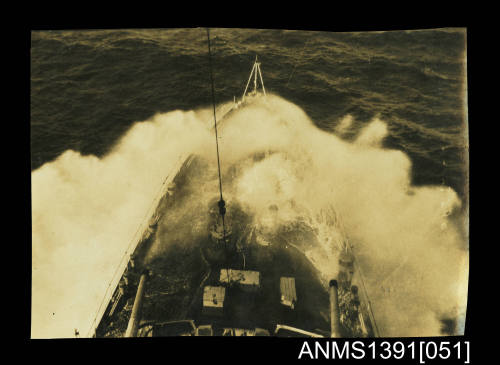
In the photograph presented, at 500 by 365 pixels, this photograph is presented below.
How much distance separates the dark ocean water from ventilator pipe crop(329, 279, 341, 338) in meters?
3.53

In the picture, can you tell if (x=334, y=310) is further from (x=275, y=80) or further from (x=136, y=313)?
(x=275, y=80)

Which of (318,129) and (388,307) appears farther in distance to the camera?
(318,129)

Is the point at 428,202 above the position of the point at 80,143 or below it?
below

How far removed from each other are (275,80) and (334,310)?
20.2ft

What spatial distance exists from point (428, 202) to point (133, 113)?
8.04 metres

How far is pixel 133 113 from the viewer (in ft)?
36.9

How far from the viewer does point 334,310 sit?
10.4 m

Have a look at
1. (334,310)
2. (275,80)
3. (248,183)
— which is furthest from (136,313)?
(275,80)

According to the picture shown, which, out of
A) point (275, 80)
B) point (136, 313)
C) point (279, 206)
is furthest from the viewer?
point (275, 80)

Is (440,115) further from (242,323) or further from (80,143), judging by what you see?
(80,143)

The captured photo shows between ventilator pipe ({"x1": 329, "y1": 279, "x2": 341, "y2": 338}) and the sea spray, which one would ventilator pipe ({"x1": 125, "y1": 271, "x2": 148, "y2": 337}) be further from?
ventilator pipe ({"x1": 329, "y1": 279, "x2": 341, "y2": 338})

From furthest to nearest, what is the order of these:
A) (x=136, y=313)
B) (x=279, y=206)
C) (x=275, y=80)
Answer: (x=275, y=80)
(x=279, y=206)
(x=136, y=313)

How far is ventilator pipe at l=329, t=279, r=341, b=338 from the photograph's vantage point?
10.3 meters

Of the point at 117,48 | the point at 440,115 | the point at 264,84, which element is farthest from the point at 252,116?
the point at 440,115
